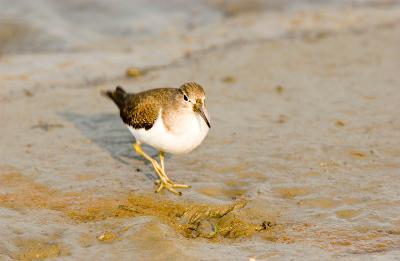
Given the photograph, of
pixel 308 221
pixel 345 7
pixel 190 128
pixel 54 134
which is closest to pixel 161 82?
pixel 54 134

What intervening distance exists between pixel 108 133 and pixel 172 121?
8.31 feet

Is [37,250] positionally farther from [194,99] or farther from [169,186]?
[194,99]

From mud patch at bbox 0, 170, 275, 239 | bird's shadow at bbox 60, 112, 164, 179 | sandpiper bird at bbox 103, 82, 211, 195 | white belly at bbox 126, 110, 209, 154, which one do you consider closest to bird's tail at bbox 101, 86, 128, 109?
bird's shadow at bbox 60, 112, 164, 179

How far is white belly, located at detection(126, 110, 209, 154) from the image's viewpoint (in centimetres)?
752

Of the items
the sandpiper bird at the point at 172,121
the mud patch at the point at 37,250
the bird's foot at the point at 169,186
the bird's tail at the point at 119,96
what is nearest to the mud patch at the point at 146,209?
the bird's foot at the point at 169,186

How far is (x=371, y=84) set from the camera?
1152 centimetres

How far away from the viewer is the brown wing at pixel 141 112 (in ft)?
25.8

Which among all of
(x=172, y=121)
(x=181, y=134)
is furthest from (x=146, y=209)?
(x=172, y=121)

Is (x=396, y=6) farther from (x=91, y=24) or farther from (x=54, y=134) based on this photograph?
(x=54, y=134)

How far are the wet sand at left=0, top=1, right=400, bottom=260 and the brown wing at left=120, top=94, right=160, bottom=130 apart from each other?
2.35 ft

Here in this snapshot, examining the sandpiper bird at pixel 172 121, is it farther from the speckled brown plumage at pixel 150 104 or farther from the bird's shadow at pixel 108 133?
the bird's shadow at pixel 108 133

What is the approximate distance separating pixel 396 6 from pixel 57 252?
13.2 metres

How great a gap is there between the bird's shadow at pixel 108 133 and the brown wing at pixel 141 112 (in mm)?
719

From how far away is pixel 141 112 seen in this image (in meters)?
8.04
